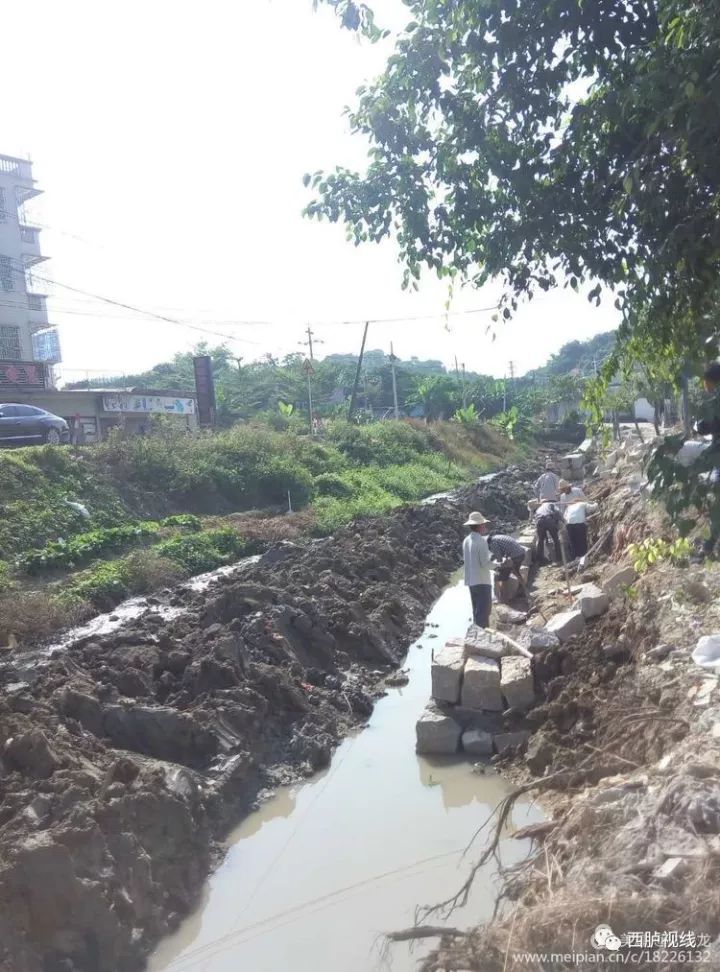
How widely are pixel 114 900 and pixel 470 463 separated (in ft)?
132

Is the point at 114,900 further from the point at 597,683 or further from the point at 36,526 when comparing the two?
the point at 36,526

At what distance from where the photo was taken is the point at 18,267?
149 ft

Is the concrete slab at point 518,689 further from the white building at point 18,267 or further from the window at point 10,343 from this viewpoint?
the window at point 10,343

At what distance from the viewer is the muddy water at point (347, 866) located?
5473 millimetres

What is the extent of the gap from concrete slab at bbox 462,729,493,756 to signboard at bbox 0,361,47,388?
101 feet

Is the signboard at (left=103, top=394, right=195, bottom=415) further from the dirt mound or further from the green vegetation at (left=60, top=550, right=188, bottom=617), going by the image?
the dirt mound

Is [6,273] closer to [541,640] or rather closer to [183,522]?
[183,522]

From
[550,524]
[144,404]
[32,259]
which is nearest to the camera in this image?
[550,524]

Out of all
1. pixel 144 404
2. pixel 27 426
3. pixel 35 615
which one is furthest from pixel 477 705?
pixel 144 404

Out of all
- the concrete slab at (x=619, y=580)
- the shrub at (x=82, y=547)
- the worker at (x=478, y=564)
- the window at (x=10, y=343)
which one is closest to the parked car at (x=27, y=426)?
the shrub at (x=82, y=547)

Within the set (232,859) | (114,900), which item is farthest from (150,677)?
(114,900)

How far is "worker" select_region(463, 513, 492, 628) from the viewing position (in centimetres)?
1043

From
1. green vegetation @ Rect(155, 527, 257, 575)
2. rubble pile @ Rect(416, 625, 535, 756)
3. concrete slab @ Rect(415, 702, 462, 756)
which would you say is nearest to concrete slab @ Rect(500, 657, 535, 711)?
rubble pile @ Rect(416, 625, 535, 756)

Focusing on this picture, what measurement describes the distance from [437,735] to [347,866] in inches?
78.7
